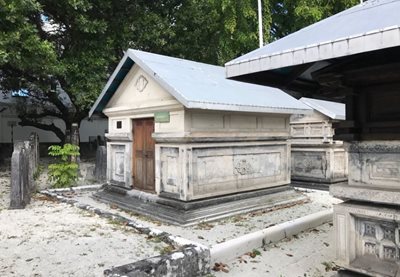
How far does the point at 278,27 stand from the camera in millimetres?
19609

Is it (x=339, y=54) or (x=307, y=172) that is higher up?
(x=339, y=54)

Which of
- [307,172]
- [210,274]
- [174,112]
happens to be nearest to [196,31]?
[307,172]

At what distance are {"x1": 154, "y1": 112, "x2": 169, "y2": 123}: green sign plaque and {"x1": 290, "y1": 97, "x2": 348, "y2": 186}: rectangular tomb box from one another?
528cm

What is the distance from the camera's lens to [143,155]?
9.19m

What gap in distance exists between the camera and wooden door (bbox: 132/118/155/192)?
8.92 metres

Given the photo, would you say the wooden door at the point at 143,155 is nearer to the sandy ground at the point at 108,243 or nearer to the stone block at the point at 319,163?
the sandy ground at the point at 108,243

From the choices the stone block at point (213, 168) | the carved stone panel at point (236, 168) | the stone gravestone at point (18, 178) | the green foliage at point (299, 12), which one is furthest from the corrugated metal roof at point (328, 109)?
the stone gravestone at point (18, 178)

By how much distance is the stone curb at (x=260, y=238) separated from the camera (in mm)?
5586

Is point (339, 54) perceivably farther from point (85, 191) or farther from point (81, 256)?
point (85, 191)

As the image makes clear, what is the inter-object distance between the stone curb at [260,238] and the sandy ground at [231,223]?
1.45ft

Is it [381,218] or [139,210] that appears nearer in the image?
[381,218]

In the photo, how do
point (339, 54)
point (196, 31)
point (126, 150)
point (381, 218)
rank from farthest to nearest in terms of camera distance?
point (196, 31)
point (126, 150)
point (381, 218)
point (339, 54)

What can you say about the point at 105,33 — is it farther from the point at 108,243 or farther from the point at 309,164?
the point at 108,243

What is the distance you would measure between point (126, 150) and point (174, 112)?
2424mm
